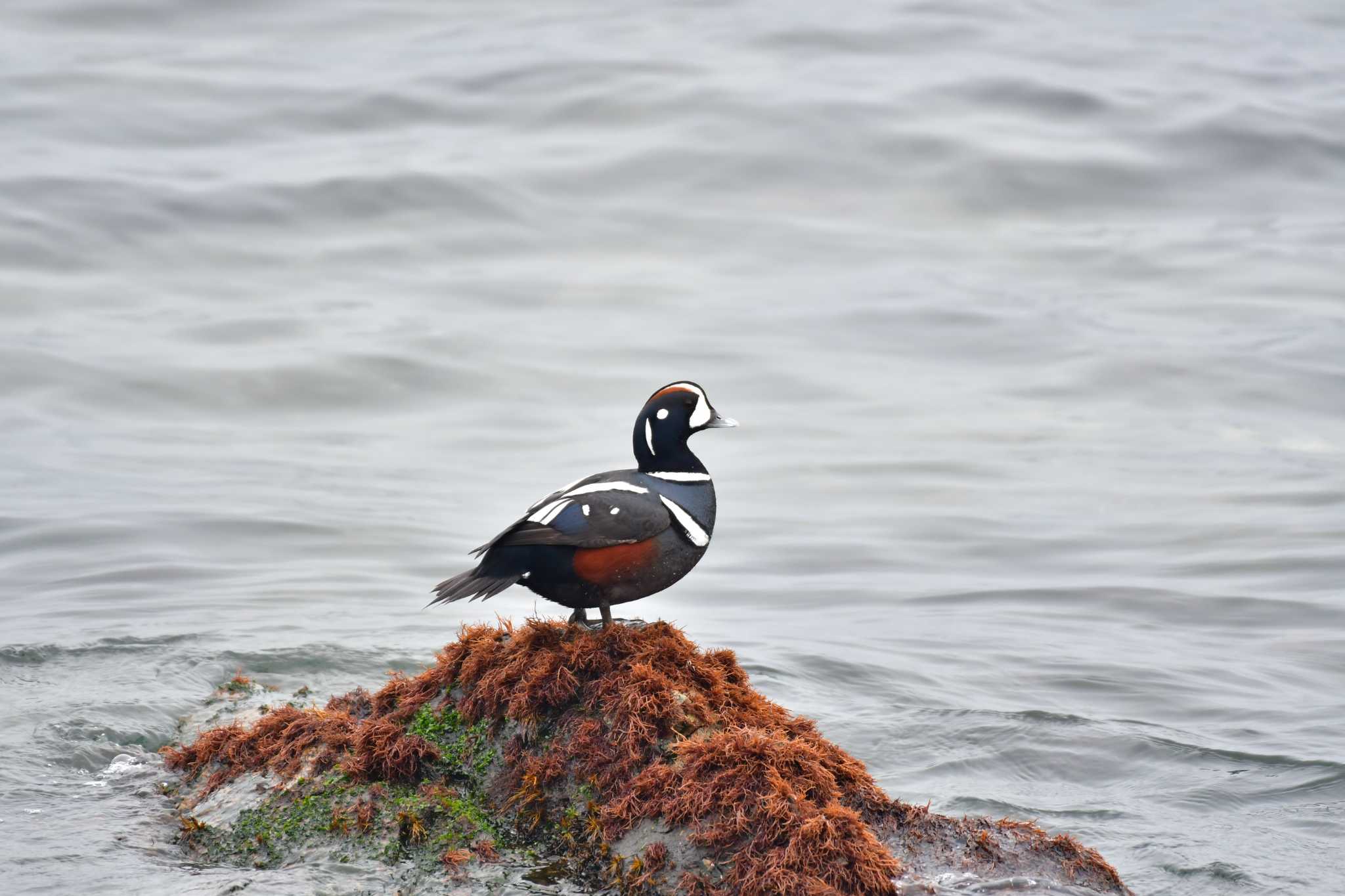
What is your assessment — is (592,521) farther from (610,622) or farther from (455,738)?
(455,738)

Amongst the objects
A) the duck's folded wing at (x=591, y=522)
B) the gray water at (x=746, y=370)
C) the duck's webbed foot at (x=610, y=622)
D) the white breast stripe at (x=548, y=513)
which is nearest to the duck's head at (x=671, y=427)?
the duck's folded wing at (x=591, y=522)

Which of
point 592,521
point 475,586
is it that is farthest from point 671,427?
point 475,586

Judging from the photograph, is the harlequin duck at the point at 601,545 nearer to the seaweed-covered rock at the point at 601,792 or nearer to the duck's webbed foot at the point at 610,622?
the duck's webbed foot at the point at 610,622

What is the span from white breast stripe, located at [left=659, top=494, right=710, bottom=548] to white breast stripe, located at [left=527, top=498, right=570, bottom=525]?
431 millimetres

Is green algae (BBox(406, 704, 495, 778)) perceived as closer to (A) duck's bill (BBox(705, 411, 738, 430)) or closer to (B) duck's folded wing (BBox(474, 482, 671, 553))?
(B) duck's folded wing (BBox(474, 482, 671, 553))

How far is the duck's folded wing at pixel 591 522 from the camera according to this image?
6.16 m

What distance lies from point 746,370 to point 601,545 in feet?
45.9

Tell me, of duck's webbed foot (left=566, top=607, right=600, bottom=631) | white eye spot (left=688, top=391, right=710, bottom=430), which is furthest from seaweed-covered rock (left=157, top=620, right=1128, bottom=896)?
white eye spot (left=688, top=391, right=710, bottom=430)

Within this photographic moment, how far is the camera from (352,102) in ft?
96.9

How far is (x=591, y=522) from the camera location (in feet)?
20.3

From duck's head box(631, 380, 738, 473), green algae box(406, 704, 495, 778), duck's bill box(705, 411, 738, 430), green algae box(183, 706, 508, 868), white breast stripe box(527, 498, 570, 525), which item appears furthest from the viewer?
duck's bill box(705, 411, 738, 430)

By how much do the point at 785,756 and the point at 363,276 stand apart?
60.2 ft

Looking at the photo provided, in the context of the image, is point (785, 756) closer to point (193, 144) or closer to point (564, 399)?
point (564, 399)

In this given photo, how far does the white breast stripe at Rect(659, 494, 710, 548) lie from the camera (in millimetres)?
6402
